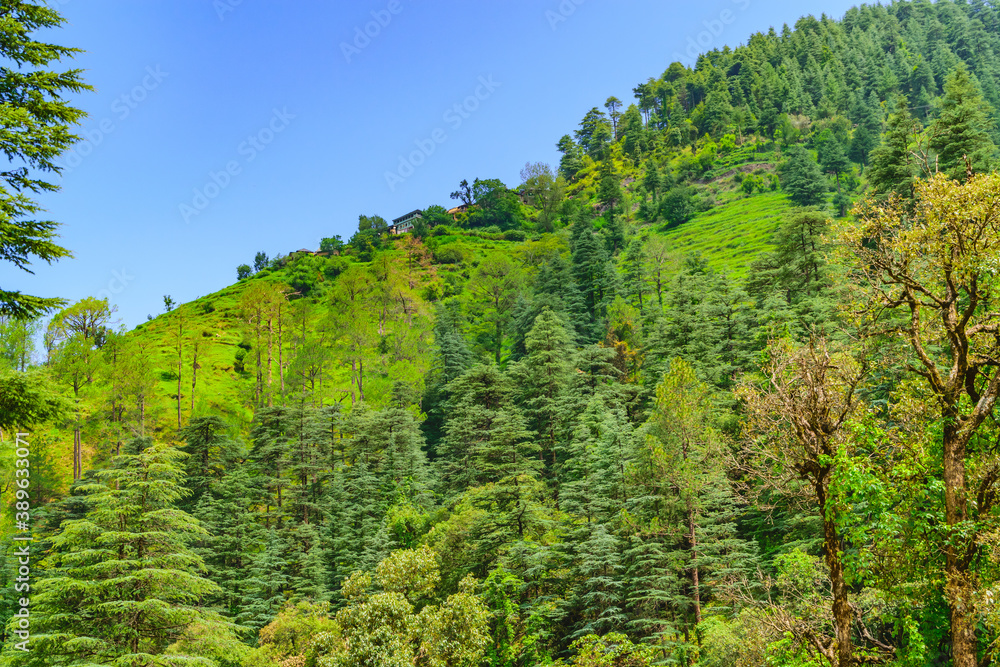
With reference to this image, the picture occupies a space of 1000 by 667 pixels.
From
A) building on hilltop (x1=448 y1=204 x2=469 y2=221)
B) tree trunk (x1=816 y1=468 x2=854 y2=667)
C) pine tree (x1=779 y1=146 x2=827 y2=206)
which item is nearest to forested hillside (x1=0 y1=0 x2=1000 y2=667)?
tree trunk (x1=816 y1=468 x2=854 y2=667)

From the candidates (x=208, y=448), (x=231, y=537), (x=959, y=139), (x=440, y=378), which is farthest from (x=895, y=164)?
(x=208, y=448)

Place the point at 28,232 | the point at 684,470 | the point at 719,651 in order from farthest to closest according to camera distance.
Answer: the point at 684,470 < the point at 719,651 < the point at 28,232

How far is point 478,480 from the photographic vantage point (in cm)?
3597

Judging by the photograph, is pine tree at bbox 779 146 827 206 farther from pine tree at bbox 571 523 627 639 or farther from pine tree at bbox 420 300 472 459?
pine tree at bbox 571 523 627 639

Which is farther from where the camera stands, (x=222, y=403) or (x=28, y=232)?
(x=222, y=403)

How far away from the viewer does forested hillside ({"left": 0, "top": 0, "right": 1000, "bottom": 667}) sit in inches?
367

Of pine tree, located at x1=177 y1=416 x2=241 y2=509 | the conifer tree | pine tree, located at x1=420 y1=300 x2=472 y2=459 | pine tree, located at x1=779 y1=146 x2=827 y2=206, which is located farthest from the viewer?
pine tree, located at x1=779 y1=146 x2=827 y2=206

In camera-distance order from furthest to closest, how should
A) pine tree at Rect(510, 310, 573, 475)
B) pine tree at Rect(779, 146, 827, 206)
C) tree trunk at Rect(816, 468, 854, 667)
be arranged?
pine tree at Rect(779, 146, 827, 206), pine tree at Rect(510, 310, 573, 475), tree trunk at Rect(816, 468, 854, 667)

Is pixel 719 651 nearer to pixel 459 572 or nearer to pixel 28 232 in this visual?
pixel 459 572

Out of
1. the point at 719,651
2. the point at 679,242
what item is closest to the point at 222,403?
the point at 719,651

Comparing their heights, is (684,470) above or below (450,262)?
below

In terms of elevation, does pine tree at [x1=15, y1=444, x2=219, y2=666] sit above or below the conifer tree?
below

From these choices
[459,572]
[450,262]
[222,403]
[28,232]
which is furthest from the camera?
[450,262]

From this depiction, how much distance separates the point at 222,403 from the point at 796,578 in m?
47.9
